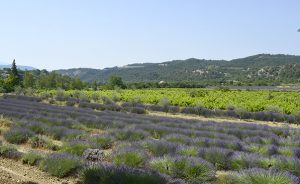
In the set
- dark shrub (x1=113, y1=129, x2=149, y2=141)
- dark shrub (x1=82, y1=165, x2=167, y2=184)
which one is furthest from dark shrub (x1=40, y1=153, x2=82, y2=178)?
dark shrub (x1=113, y1=129, x2=149, y2=141)

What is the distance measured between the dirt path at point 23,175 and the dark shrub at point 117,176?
870mm

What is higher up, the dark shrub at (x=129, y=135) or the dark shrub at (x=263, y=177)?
the dark shrub at (x=263, y=177)

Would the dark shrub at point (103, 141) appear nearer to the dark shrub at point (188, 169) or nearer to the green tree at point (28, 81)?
the dark shrub at point (188, 169)

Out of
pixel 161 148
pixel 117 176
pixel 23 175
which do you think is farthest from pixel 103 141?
pixel 117 176

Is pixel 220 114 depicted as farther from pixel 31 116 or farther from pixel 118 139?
pixel 118 139

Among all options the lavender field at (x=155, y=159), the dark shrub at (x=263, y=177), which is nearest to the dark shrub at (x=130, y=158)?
the lavender field at (x=155, y=159)

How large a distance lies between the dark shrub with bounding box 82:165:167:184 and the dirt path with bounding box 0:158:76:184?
34.2 inches

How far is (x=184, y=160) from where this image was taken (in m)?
8.65

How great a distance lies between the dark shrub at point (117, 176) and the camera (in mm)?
6600

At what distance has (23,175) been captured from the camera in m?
8.59

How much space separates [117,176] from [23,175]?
8.69 feet

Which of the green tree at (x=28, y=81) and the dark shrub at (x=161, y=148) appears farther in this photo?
the green tree at (x=28, y=81)

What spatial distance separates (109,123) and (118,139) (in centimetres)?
457

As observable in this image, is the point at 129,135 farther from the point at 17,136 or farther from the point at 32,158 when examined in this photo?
the point at 32,158
